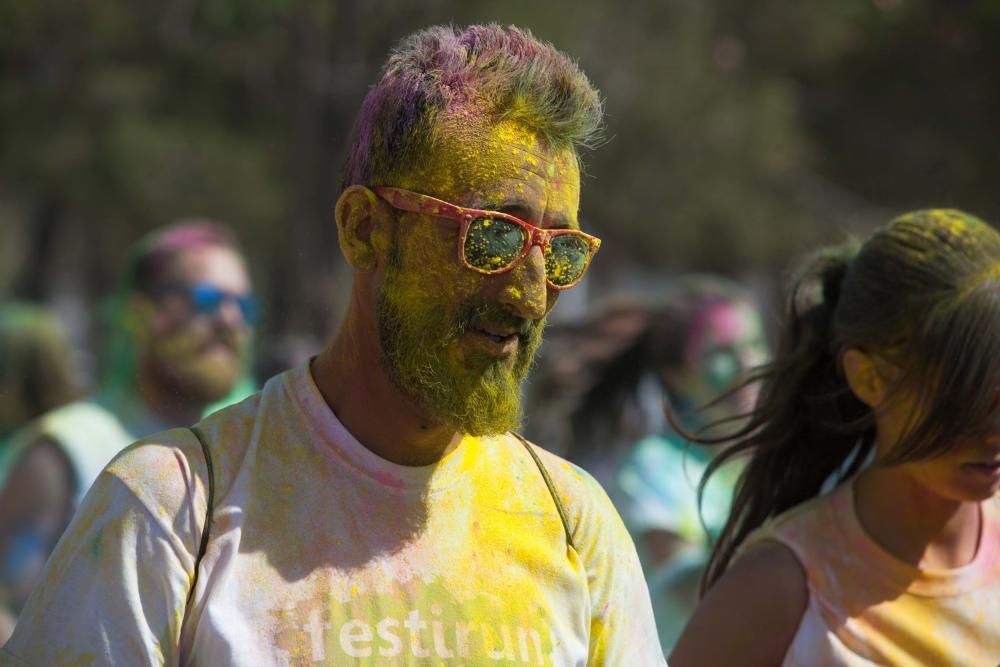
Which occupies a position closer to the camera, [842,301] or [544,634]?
[544,634]

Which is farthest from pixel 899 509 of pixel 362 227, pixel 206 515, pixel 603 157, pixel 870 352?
pixel 603 157

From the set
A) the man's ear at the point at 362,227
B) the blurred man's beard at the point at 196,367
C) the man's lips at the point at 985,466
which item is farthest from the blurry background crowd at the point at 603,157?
the man's ear at the point at 362,227

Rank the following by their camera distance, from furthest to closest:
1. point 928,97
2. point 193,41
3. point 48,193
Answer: point 928,97 → point 48,193 → point 193,41

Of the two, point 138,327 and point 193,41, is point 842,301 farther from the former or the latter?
point 193,41

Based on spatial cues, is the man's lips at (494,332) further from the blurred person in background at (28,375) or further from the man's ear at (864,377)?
the blurred person in background at (28,375)

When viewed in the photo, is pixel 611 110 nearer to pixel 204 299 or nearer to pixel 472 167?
pixel 204 299

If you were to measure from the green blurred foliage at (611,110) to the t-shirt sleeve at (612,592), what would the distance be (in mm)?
11280

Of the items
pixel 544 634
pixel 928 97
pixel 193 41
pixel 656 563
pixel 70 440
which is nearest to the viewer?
pixel 544 634

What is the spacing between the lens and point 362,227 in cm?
239

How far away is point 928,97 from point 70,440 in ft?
69.9

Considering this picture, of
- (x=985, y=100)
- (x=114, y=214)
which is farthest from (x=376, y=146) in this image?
(x=985, y=100)

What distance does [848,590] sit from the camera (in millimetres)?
3133

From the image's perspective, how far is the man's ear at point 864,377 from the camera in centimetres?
330

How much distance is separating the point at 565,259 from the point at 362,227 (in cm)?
33
